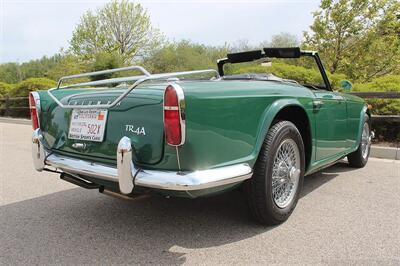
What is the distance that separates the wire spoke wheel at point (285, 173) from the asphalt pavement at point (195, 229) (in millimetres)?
212

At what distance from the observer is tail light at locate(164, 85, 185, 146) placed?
229cm

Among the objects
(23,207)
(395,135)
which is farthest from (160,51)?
(23,207)

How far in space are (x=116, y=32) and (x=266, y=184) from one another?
33957 mm

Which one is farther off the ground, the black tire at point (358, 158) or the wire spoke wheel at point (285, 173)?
the wire spoke wheel at point (285, 173)

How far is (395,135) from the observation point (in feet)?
22.9

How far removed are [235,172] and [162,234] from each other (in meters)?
0.85

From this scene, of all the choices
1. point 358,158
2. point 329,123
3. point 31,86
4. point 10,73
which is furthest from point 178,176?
point 10,73

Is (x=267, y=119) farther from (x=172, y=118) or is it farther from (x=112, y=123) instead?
(x=112, y=123)

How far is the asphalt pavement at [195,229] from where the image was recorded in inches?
99.7

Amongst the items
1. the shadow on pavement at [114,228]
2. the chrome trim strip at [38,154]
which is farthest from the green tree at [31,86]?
the chrome trim strip at [38,154]

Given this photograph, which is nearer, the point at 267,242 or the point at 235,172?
the point at 235,172

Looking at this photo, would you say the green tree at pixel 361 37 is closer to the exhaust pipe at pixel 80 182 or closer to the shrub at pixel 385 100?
the shrub at pixel 385 100

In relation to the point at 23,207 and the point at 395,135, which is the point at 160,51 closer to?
the point at 395,135

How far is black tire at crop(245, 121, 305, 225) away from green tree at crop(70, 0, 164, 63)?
1267 inches
